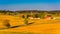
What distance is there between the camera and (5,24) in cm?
5428

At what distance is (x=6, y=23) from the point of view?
54438 mm

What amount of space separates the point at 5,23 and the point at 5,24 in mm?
482

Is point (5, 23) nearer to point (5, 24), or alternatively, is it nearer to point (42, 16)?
point (5, 24)

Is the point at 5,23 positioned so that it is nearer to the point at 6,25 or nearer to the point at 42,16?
the point at 6,25

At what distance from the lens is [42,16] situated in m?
100

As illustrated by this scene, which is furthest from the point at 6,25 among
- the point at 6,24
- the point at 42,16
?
the point at 42,16

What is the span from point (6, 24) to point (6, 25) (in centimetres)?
30

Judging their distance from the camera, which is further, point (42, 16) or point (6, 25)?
point (42, 16)

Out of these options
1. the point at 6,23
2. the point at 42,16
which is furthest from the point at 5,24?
the point at 42,16

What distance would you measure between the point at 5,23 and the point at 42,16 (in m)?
47.2

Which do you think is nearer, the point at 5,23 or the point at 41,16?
the point at 5,23

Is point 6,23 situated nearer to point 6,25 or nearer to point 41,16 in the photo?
point 6,25

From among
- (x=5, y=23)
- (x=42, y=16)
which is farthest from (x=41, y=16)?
(x=5, y=23)

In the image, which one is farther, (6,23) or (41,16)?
(41,16)
